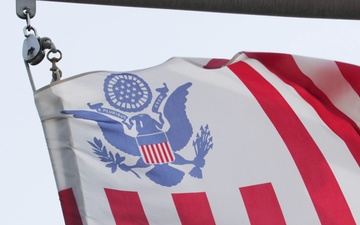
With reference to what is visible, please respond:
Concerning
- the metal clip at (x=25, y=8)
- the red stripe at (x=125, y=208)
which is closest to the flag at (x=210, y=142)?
the red stripe at (x=125, y=208)

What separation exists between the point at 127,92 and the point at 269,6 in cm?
98

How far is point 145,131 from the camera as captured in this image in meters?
8.04

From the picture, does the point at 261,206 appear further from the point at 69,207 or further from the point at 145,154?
the point at 69,207

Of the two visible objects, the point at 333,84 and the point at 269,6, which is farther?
the point at 333,84

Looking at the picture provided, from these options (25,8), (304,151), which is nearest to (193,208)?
(304,151)

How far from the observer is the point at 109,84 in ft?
26.8

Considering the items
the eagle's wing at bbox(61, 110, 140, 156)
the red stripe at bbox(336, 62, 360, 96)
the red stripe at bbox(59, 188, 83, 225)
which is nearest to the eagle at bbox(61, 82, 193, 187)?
the eagle's wing at bbox(61, 110, 140, 156)

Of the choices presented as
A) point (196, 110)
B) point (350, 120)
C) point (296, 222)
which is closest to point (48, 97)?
point (196, 110)

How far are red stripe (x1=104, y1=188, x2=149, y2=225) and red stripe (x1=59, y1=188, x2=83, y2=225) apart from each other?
0.63ft

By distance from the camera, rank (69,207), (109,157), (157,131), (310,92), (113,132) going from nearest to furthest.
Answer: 1. (69,207)
2. (109,157)
3. (113,132)
4. (157,131)
5. (310,92)

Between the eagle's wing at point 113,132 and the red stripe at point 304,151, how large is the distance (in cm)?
110

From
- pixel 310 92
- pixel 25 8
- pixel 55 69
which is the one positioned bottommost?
pixel 310 92

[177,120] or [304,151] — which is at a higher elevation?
[177,120]

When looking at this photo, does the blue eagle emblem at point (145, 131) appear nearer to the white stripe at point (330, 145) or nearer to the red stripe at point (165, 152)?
the red stripe at point (165, 152)
